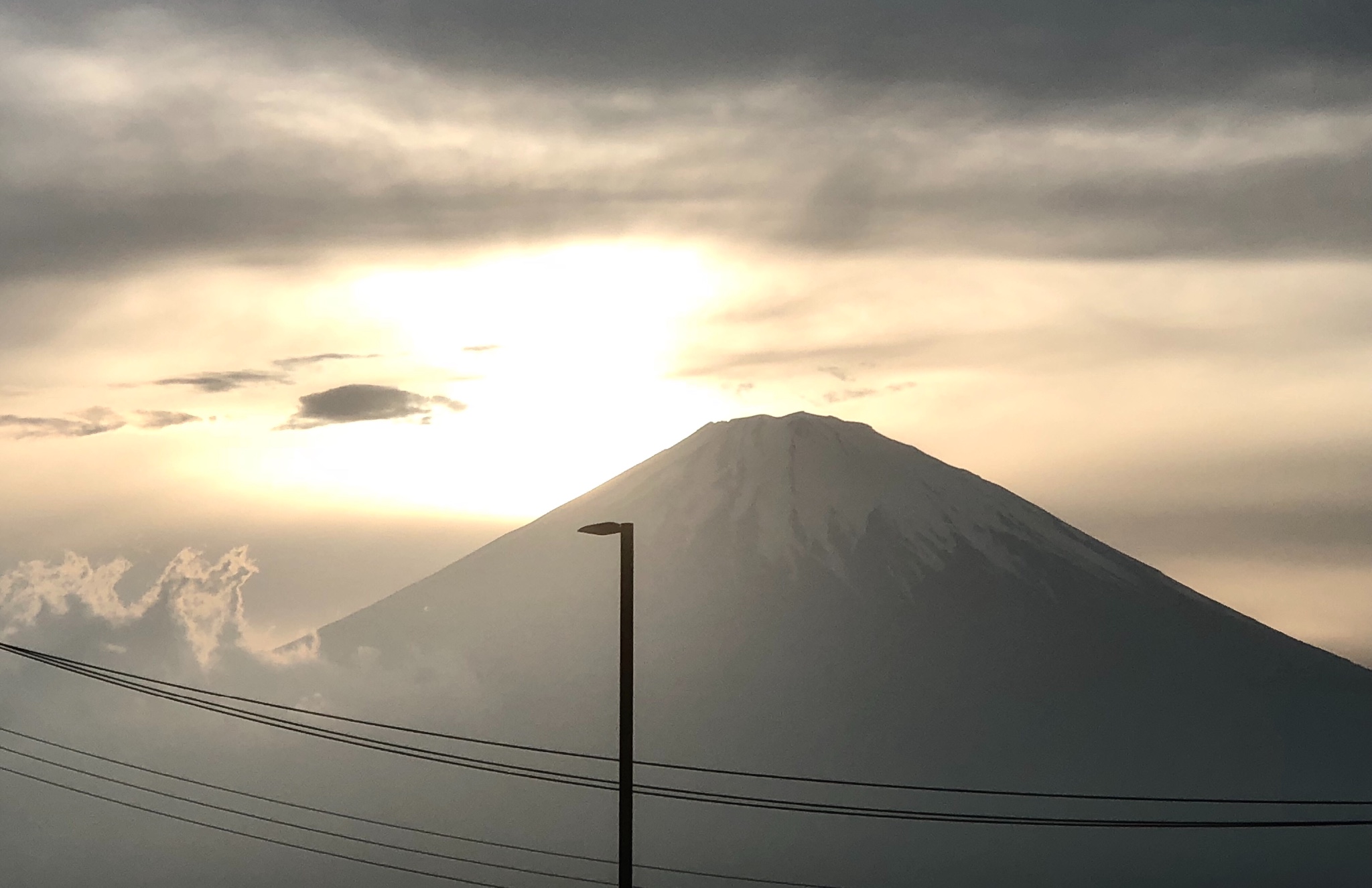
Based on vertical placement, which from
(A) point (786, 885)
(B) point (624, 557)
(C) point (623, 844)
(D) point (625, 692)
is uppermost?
(B) point (624, 557)

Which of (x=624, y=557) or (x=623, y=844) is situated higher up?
(x=624, y=557)

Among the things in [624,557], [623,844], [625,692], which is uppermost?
[624,557]

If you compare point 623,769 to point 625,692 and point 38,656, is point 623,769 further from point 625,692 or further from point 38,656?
point 38,656

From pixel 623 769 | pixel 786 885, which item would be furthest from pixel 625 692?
pixel 786 885

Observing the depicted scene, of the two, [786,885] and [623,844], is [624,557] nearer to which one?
[623,844]

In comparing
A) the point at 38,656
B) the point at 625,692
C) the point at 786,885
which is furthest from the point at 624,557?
the point at 786,885

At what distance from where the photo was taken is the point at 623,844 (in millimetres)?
19672

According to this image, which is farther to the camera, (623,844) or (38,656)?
(38,656)

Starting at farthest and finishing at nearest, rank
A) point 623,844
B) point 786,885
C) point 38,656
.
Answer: point 786,885, point 38,656, point 623,844

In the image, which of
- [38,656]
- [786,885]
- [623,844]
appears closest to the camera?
[623,844]

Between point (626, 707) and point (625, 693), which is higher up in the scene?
point (625, 693)

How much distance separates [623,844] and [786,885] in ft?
618

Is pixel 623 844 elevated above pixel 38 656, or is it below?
below

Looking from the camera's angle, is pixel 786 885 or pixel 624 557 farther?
pixel 786 885
